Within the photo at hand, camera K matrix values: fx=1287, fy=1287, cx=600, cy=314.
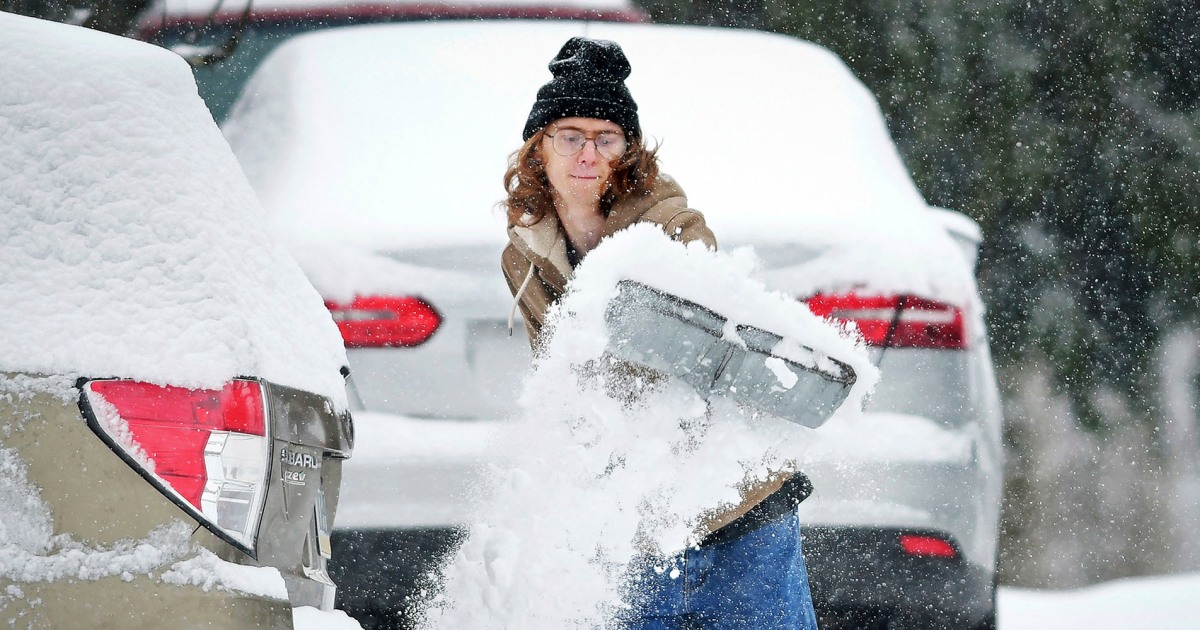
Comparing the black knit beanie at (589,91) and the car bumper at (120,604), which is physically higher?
the black knit beanie at (589,91)

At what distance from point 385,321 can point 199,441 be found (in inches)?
46.5

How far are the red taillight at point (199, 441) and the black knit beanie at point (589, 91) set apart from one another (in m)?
1.04

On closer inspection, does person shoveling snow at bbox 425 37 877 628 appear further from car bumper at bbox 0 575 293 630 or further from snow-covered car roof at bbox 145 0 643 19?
snow-covered car roof at bbox 145 0 643 19

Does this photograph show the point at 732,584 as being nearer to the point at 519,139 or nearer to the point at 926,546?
the point at 926,546

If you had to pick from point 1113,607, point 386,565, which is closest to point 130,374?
point 386,565

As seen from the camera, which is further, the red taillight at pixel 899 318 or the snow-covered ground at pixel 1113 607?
the snow-covered ground at pixel 1113 607

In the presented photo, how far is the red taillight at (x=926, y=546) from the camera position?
3111 millimetres

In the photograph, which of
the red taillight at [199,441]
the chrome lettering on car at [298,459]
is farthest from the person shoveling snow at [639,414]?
the red taillight at [199,441]

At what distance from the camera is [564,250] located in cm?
259

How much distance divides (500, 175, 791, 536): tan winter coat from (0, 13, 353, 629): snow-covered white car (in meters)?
0.68

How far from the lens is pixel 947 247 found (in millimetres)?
3174

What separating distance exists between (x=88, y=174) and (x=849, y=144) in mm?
2283

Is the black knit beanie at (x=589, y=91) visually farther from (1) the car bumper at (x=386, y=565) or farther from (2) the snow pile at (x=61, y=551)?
(2) the snow pile at (x=61, y=551)

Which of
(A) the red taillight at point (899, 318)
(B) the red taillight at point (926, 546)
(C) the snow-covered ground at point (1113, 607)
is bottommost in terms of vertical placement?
(C) the snow-covered ground at point (1113, 607)
